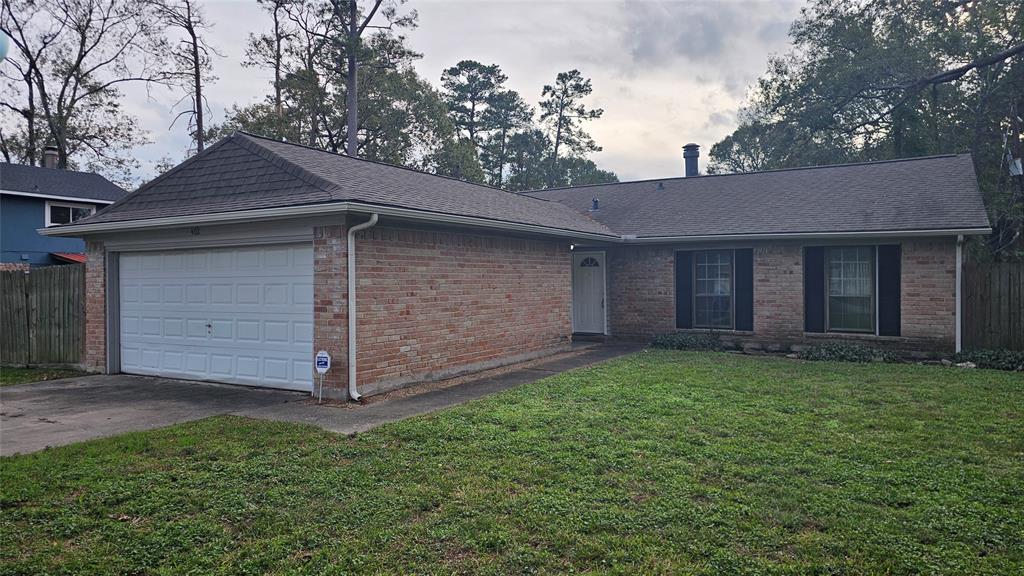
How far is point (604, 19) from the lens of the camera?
1408 centimetres

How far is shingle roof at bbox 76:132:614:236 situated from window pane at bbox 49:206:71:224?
16.3 meters

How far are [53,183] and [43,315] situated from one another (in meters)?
15.2

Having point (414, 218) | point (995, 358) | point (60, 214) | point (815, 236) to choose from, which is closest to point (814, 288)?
point (815, 236)

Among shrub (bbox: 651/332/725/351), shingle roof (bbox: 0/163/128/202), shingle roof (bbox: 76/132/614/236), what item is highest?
shingle roof (bbox: 0/163/128/202)

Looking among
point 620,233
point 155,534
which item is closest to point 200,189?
point 155,534

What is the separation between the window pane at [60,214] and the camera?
23672 millimetres

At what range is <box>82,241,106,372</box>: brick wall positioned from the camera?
10797 mm

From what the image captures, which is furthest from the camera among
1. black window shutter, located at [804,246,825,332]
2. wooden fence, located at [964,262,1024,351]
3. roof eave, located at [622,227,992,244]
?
black window shutter, located at [804,246,825,332]

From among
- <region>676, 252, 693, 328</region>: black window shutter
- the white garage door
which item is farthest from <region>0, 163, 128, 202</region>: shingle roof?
<region>676, 252, 693, 328</region>: black window shutter

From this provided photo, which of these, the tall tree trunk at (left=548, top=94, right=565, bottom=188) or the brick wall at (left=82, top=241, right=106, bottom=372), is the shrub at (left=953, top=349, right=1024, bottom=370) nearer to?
the brick wall at (left=82, top=241, right=106, bottom=372)

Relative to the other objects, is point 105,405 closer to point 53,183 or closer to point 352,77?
point 352,77

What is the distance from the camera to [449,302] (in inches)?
404

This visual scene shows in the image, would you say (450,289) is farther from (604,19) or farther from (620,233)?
(604,19)

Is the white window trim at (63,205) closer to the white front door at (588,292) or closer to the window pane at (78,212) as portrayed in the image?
the window pane at (78,212)
